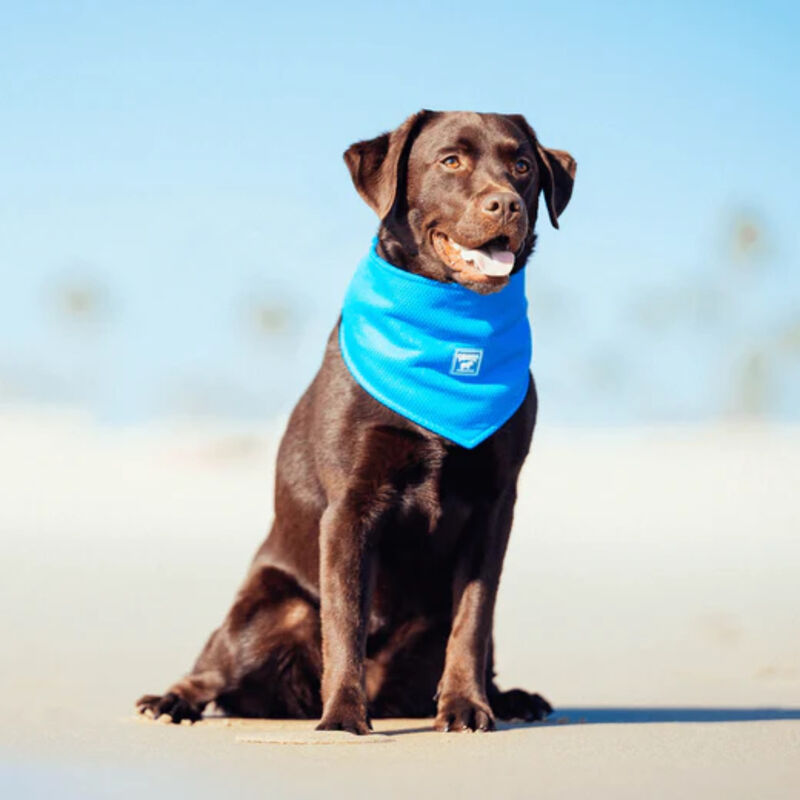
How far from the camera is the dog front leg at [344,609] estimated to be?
4392 millimetres

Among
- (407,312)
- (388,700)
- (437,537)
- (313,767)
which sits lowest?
(313,767)

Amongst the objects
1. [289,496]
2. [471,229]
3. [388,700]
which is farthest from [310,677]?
[471,229]

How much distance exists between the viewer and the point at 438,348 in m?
4.95

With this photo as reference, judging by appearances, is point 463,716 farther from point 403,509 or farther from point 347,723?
point 403,509

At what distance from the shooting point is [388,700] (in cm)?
496

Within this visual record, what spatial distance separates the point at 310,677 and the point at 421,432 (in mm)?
1016

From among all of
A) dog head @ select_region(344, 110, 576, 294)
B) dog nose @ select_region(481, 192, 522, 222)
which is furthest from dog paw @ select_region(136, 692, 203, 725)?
dog nose @ select_region(481, 192, 522, 222)

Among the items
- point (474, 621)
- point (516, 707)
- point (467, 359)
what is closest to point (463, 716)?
point (474, 621)

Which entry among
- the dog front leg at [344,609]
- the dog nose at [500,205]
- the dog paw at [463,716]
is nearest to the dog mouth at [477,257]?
the dog nose at [500,205]

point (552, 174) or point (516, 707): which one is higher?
point (552, 174)

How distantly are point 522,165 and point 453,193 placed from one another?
0.36m

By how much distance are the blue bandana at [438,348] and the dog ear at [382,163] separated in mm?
197

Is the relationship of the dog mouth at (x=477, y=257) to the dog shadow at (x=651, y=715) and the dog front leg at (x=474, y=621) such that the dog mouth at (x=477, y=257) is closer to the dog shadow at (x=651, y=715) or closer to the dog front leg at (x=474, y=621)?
the dog front leg at (x=474, y=621)

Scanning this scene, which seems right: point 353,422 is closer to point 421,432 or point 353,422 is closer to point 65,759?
point 421,432
